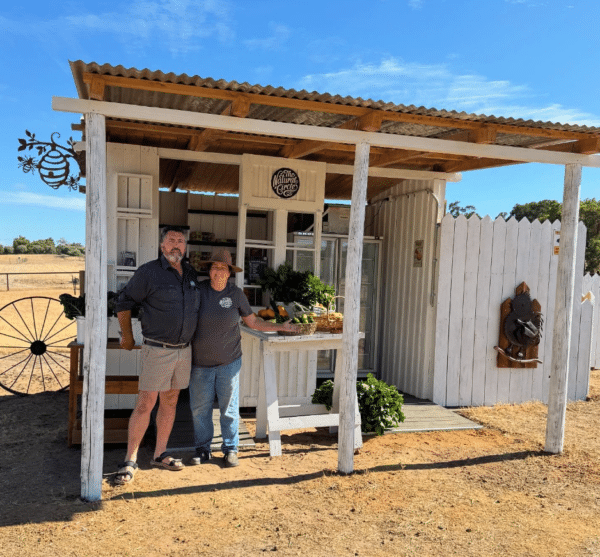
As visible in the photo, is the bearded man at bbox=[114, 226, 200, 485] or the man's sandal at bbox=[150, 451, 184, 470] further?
the man's sandal at bbox=[150, 451, 184, 470]

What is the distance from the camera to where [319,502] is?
499 centimetres

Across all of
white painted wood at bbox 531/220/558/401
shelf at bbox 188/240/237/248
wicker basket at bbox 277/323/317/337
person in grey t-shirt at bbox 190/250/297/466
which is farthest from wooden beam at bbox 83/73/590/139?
shelf at bbox 188/240/237/248

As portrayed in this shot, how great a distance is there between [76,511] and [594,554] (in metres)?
3.73

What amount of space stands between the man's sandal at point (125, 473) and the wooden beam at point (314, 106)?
309 cm

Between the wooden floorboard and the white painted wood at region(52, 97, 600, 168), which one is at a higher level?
the white painted wood at region(52, 97, 600, 168)

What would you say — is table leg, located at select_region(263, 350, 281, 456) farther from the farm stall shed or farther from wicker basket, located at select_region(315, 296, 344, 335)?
the farm stall shed

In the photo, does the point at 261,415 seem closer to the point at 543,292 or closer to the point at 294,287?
the point at 294,287

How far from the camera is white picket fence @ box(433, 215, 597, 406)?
327 inches

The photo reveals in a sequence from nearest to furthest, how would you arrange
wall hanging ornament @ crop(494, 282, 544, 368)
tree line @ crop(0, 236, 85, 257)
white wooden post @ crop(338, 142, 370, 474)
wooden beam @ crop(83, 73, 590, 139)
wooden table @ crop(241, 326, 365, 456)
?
Result: wooden beam @ crop(83, 73, 590, 139), white wooden post @ crop(338, 142, 370, 474), wooden table @ crop(241, 326, 365, 456), wall hanging ornament @ crop(494, 282, 544, 368), tree line @ crop(0, 236, 85, 257)

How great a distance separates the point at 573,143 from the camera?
650 cm

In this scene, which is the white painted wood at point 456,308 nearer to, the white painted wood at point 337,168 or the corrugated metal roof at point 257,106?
the white painted wood at point 337,168

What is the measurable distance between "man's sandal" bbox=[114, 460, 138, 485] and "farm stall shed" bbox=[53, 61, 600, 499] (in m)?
0.34

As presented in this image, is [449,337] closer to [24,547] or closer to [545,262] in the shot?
[545,262]

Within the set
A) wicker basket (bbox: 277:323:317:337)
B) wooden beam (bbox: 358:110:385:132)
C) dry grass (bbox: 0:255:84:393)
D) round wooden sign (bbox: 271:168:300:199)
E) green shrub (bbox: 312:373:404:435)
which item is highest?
wooden beam (bbox: 358:110:385:132)
